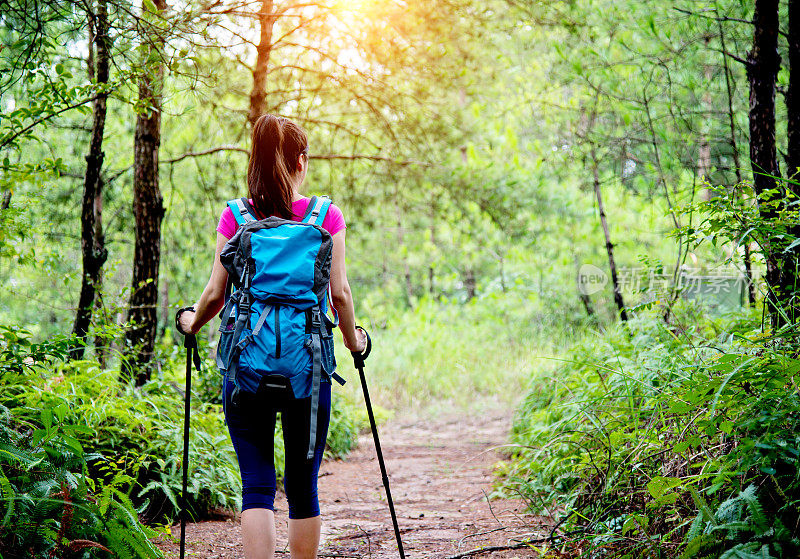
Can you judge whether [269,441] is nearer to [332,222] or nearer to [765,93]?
[332,222]

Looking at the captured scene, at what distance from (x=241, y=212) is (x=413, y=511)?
8.21 feet

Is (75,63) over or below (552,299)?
over

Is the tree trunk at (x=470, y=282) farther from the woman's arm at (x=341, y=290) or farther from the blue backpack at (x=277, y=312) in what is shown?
the blue backpack at (x=277, y=312)

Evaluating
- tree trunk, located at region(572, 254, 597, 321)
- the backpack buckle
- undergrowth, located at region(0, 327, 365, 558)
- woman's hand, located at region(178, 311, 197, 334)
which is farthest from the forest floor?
tree trunk, located at region(572, 254, 597, 321)

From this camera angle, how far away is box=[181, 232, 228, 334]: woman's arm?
2.12 metres

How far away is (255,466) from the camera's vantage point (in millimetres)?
2064

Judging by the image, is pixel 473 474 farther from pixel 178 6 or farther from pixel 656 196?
pixel 656 196

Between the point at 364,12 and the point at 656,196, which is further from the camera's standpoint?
the point at 656,196

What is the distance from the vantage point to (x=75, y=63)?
20.0 feet

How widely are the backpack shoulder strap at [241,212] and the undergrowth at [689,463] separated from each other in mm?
1593

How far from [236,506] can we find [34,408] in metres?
1.34

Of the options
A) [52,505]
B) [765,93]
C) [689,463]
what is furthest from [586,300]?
[52,505]

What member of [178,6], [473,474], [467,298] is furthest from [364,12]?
[467,298]

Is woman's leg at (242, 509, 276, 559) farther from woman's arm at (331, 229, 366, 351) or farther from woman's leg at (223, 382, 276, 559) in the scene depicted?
woman's arm at (331, 229, 366, 351)
